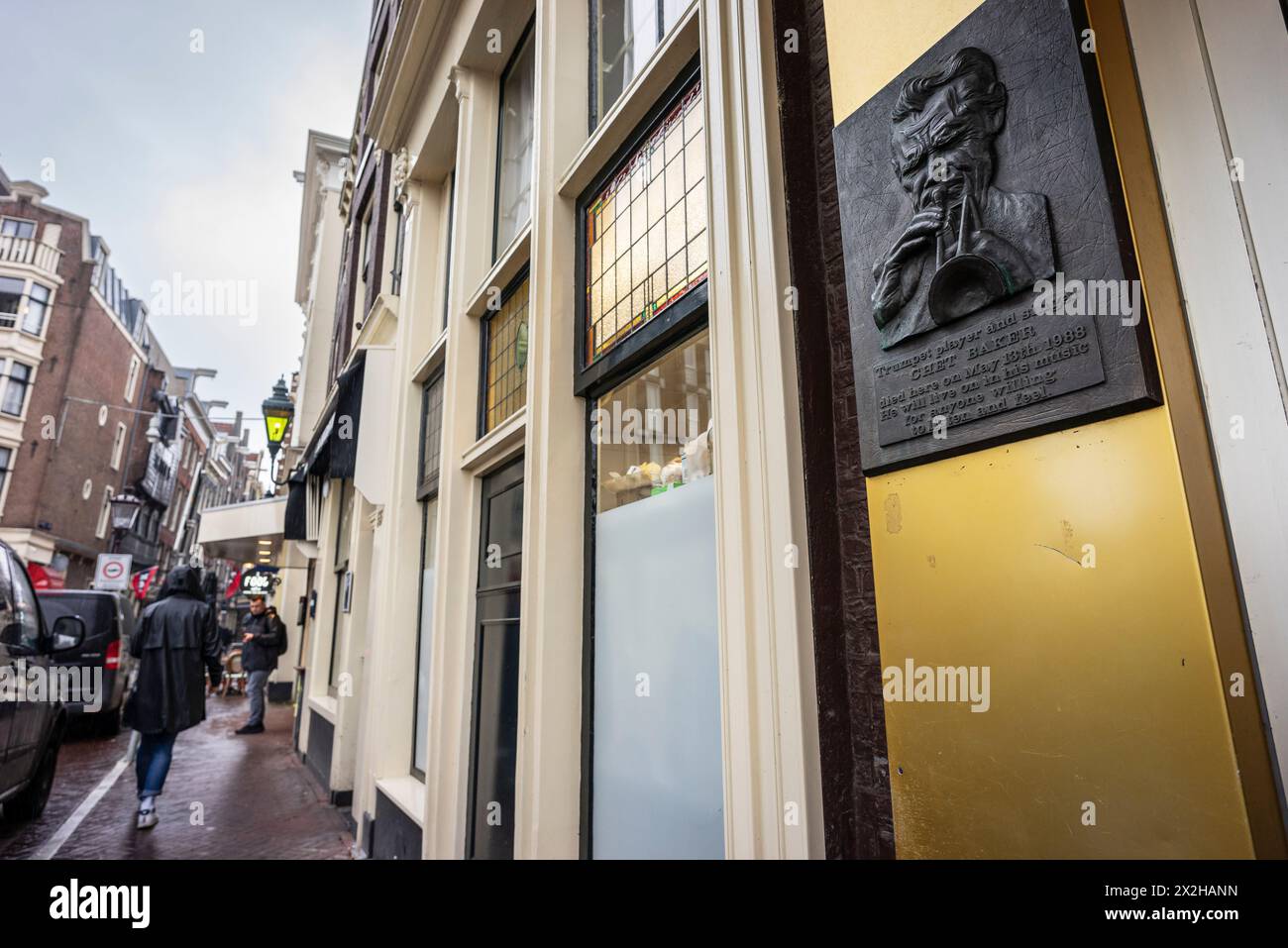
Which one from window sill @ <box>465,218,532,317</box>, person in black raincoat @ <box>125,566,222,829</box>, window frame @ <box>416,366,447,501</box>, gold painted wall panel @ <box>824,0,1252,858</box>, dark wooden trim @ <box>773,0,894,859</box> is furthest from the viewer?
window frame @ <box>416,366,447,501</box>

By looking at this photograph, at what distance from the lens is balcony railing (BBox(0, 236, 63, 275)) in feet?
88.9

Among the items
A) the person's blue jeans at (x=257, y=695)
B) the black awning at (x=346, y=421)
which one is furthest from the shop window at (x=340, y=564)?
the person's blue jeans at (x=257, y=695)

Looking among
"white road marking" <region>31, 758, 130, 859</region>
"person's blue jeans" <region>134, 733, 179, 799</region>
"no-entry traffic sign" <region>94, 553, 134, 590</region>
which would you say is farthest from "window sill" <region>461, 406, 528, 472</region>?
"no-entry traffic sign" <region>94, 553, 134, 590</region>

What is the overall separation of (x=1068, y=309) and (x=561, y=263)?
3.01m

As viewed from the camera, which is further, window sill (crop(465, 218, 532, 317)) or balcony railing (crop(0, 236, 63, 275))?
balcony railing (crop(0, 236, 63, 275))

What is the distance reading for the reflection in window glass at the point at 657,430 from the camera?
288 centimetres

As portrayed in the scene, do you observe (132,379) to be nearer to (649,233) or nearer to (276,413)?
(276,413)

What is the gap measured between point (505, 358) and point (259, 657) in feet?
30.7

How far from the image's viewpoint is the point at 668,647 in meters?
2.76

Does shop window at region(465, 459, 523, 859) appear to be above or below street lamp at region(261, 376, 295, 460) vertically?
below

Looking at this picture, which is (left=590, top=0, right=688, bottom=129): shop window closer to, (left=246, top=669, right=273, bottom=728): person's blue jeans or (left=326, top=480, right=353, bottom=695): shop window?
(left=326, top=480, right=353, bottom=695): shop window

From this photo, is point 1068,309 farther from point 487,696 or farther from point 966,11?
point 487,696

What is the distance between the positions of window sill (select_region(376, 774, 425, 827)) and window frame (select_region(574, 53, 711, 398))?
341 centimetres
